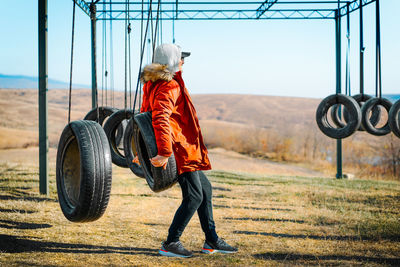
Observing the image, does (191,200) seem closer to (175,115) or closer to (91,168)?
(175,115)

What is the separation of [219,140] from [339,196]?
20.9 meters

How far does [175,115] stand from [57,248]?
2.11m

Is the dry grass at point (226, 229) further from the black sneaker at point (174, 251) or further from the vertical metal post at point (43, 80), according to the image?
the vertical metal post at point (43, 80)

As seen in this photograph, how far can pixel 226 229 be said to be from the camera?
16.9 ft

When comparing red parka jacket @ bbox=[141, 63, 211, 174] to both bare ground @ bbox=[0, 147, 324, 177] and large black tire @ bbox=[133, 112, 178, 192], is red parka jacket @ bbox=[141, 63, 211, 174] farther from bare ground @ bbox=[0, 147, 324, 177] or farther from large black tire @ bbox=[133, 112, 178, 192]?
bare ground @ bbox=[0, 147, 324, 177]

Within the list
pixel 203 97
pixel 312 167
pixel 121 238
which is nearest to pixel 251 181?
pixel 121 238

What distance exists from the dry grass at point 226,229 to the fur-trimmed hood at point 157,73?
1778 millimetres

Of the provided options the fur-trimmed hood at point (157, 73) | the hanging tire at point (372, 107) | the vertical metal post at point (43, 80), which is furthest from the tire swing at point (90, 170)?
the hanging tire at point (372, 107)

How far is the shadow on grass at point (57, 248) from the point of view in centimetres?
401

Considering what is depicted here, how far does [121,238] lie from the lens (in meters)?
4.57

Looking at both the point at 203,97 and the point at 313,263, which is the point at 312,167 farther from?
the point at 203,97

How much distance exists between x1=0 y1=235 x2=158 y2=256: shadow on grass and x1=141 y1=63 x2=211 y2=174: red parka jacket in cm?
131

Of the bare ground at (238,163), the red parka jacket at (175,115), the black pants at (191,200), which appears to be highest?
the red parka jacket at (175,115)

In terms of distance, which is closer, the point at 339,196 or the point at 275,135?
the point at 339,196
